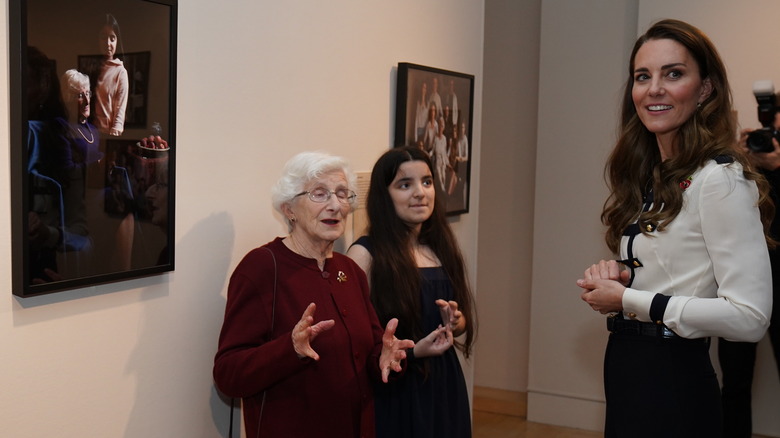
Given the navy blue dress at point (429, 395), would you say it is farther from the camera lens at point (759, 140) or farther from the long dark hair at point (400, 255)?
the camera lens at point (759, 140)

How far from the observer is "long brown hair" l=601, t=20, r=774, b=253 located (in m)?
2.22

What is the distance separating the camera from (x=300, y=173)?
2447mm

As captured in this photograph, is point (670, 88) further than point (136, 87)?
Yes

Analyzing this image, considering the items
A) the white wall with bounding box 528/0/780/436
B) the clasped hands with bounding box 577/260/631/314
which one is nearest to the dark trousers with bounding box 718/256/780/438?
the white wall with bounding box 528/0/780/436

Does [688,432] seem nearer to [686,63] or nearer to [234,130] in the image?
[686,63]

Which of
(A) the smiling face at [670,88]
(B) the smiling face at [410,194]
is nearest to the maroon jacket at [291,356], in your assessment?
(B) the smiling face at [410,194]

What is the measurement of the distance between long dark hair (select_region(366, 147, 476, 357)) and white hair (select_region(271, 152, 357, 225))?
2.11ft

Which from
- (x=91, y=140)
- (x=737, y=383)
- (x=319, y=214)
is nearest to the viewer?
(x=91, y=140)

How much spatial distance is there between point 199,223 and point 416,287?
3.23ft

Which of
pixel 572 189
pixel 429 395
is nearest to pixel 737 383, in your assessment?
pixel 572 189

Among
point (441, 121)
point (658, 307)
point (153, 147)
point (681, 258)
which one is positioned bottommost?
point (658, 307)

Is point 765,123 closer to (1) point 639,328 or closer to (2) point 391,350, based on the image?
(1) point 639,328

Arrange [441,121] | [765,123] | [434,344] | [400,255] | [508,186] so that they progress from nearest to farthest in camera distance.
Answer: [434,344]
[400,255]
[765,123]
[441,121]
[508,186]

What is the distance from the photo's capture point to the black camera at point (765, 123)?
10.4 feet
